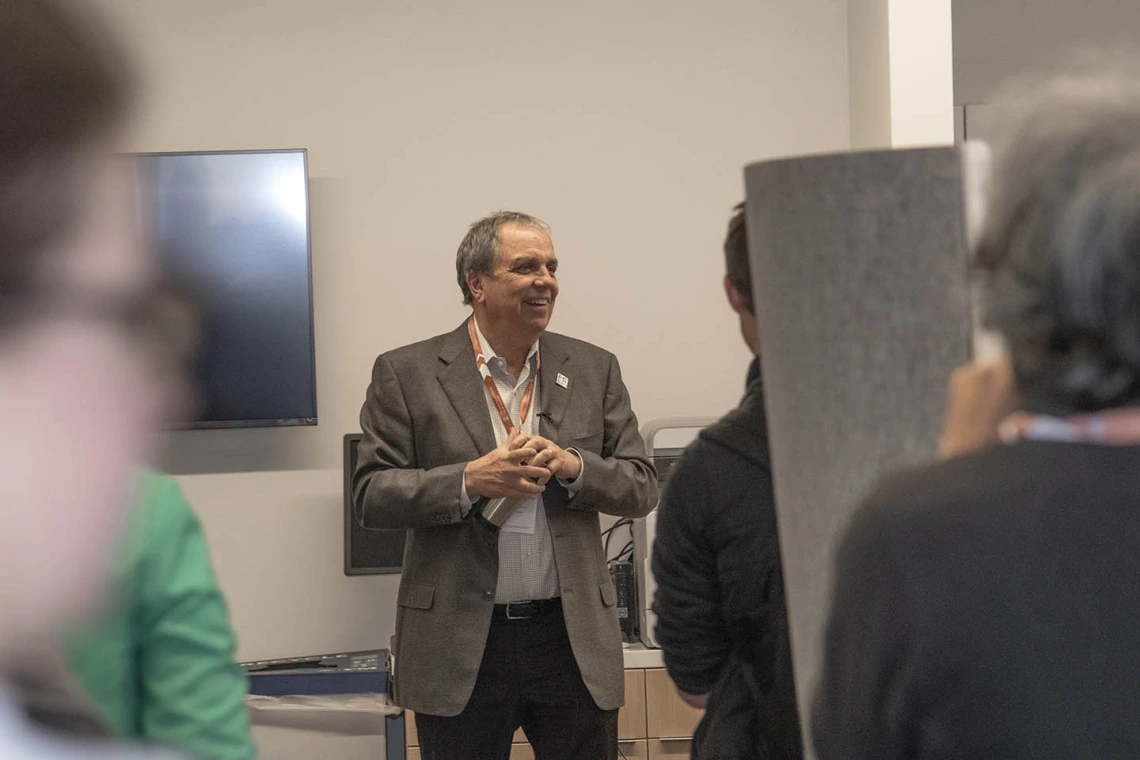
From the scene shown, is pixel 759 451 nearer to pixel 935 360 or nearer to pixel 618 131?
pixel 935 360

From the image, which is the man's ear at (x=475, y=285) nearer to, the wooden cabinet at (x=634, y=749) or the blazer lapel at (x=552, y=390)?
the blazer lapel at (x=552, y=390)

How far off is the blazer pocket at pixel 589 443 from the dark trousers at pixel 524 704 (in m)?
0.41

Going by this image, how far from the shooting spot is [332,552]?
13.5 ft

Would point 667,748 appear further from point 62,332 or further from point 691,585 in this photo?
point 62,332

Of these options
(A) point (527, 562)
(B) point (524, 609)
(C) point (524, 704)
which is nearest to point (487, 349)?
(A) point (527, 562)

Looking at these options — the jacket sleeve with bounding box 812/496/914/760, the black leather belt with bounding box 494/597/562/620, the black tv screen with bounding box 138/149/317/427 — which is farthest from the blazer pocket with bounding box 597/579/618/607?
the jacket sleeve with bounding box 812/496/914/760

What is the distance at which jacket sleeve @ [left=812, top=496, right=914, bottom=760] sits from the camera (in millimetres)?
807

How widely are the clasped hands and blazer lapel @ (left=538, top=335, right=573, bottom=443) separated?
0.19 meters

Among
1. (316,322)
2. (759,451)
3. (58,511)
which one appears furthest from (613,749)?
(58,511)

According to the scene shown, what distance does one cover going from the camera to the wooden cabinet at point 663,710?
364cm

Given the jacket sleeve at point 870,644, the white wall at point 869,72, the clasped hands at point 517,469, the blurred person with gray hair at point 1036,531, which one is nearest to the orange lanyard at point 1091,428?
the blurred person with gray hair at point 1036,531

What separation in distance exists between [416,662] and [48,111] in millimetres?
2464

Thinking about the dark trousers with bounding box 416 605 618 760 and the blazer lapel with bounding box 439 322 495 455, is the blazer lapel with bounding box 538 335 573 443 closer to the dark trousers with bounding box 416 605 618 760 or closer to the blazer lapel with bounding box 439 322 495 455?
the blazer lapel with bounding box 439 322 495 455

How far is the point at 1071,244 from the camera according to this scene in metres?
0.82
